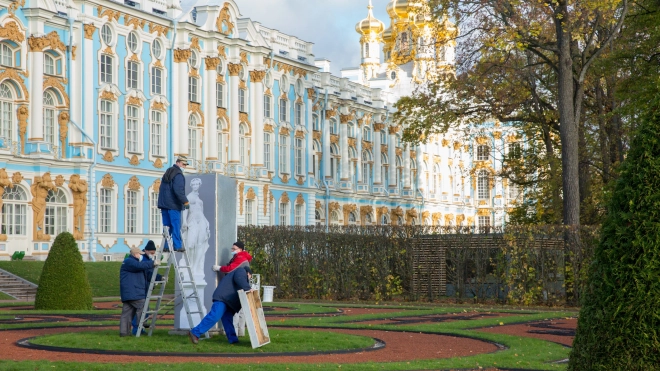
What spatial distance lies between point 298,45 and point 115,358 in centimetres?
5442

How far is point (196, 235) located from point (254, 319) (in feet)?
7.29

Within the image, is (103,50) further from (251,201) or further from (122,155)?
(251,201)

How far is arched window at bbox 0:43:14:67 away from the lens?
137 feet

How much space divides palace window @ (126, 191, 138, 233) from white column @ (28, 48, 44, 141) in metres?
7.13

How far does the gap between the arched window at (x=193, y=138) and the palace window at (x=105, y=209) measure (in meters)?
7.42

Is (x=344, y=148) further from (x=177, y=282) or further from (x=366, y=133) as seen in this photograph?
(x=177, y=282)

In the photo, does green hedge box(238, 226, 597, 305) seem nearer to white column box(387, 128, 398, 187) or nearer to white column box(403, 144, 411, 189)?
white column box(387, 128, 398, 187)

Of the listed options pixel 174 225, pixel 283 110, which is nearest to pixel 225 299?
pixel 174 225

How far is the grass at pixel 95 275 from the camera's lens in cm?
3584

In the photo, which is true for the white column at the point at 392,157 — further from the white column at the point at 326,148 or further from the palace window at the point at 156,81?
the palace window at the point at 156,81

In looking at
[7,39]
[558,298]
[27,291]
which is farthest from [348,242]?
[7,39]

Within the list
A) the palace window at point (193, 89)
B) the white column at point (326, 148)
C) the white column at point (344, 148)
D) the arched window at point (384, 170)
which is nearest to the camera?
the palace window at point (193, 89)

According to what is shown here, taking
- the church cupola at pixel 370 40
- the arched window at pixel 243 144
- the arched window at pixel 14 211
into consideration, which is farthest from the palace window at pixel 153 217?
the church cupola at pixel 370 40

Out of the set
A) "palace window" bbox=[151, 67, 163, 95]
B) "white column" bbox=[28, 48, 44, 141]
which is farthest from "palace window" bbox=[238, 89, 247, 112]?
"white column" bbox=[28, 48, 44, 141]
